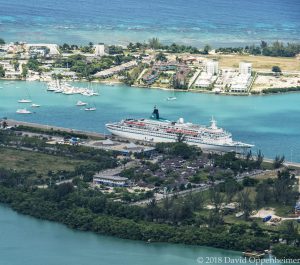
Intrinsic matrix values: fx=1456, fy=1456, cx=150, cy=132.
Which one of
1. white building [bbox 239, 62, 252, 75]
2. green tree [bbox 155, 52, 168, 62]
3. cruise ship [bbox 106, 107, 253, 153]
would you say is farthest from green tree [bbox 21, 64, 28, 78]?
cruise ship [bbox 106, 107, 253, 153]

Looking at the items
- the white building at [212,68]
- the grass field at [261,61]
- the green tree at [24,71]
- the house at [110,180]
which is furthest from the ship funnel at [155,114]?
the grass field at [261,61]

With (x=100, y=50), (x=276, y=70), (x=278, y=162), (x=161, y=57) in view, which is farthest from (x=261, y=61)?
(x=278, y=162)

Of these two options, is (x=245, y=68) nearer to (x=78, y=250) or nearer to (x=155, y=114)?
(x=155, y=114)

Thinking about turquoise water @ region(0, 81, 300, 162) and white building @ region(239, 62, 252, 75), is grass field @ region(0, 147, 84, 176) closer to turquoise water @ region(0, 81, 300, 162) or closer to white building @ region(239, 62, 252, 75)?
turquoise water @ region(0, 81, 300, 162)

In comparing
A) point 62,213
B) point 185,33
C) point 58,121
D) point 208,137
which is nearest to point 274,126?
point 208,137

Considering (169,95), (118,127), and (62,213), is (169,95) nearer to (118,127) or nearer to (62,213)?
(118,127)

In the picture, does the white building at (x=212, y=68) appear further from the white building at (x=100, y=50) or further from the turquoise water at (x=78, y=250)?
the turquoise water at (x=78, y=250)
